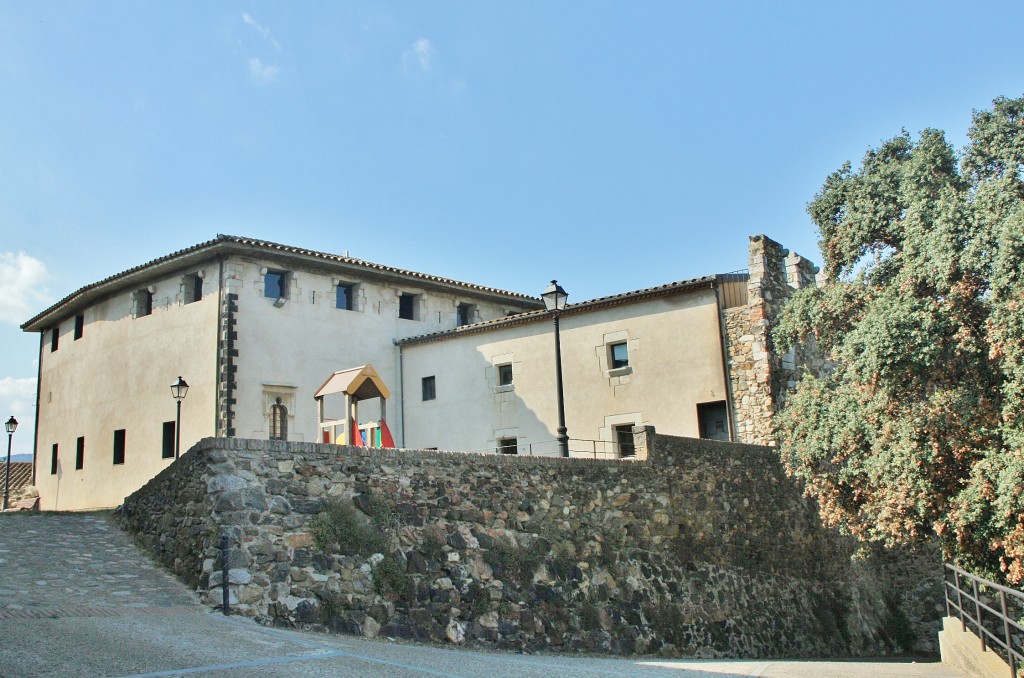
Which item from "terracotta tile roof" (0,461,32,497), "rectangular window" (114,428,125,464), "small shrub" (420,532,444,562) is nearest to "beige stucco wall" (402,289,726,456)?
"small shrub" (420,532,444,562)

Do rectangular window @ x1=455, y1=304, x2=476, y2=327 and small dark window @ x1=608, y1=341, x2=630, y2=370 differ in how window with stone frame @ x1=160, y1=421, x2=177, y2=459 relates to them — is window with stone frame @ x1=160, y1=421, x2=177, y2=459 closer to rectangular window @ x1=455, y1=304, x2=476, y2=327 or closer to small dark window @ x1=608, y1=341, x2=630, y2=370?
rectangular window @ x1=455, y1=304, x2=476, y2=327

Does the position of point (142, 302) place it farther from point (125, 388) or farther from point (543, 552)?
point (543, 552)

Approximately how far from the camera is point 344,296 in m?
25.7

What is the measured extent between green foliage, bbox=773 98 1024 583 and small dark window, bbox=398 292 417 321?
14.4m

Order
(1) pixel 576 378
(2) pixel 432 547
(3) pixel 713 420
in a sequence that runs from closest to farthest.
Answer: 1. (2) pixel 432 547
2. (3) pixel 713 420
3. (1) pixel 576 378

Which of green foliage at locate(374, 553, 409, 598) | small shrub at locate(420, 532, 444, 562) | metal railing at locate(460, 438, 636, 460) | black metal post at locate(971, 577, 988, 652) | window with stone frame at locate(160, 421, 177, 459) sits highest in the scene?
window with stone frame at locate(160, 421, 177, 459)

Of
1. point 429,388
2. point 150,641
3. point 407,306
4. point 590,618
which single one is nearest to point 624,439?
point 429,388

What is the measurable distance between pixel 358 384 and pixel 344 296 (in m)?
7.98

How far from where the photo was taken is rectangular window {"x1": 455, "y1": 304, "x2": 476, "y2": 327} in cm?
2795

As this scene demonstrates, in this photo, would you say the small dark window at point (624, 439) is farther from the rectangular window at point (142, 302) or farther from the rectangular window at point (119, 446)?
the rectangular window at point (119, 446)

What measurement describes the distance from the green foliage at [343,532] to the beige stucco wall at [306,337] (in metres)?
10.6

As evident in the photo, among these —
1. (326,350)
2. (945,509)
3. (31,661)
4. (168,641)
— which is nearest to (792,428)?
(945,509)

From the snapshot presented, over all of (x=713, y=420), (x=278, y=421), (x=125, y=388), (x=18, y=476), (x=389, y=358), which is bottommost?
(x=713, y=420)

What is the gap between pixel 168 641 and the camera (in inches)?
350
